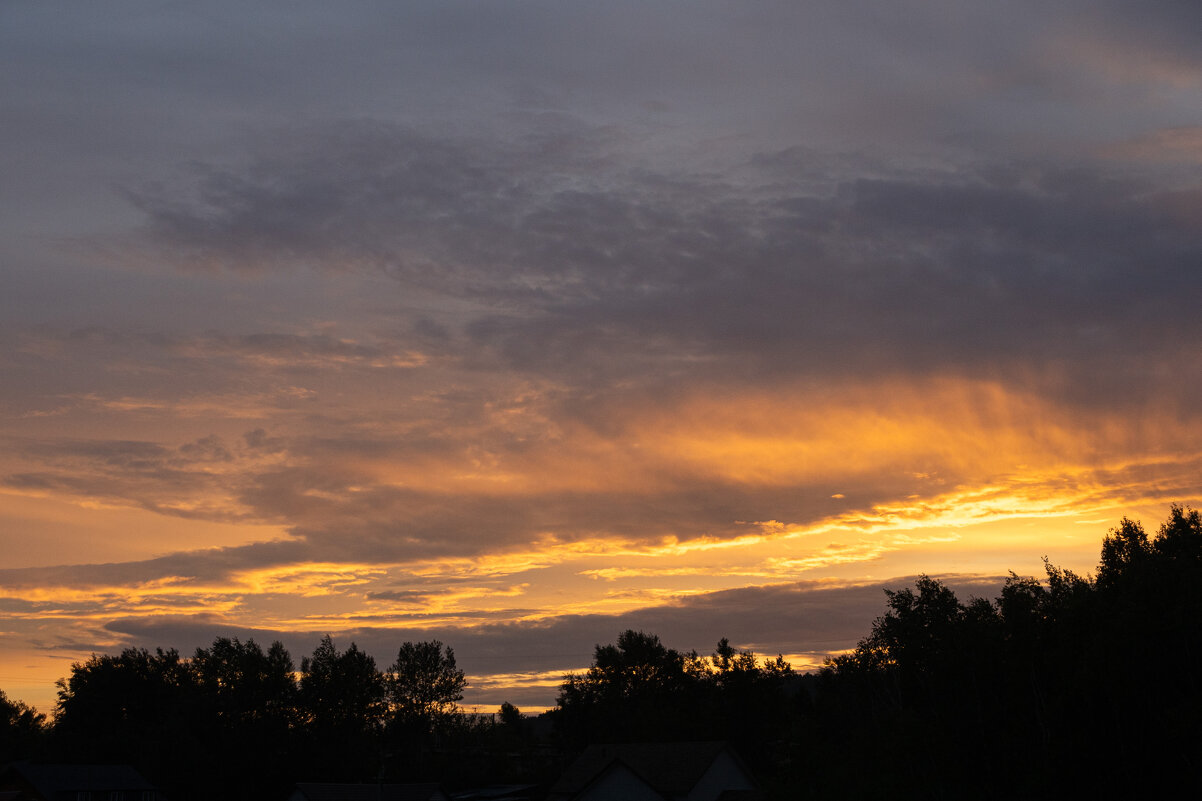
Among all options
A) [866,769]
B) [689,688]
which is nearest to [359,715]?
[689,688]

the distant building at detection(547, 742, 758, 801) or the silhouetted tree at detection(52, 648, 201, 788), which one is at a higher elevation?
the silhouetted tree at detection(52, 648, 201, 788)

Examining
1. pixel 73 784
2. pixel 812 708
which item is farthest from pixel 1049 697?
pixel 73 784

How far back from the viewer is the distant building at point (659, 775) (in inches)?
3268

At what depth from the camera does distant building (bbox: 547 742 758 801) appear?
272ft

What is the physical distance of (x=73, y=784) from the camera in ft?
313

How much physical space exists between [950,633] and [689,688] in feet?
268

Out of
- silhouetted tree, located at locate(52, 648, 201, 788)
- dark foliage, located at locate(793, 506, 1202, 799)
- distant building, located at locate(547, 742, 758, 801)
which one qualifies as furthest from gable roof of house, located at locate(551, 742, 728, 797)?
silhouetted tree, located at locate(52, 648, 201, 788)

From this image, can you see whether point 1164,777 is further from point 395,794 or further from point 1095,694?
point 395,794

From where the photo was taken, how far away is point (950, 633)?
54938mm

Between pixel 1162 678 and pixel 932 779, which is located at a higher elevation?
pixel 1162 678

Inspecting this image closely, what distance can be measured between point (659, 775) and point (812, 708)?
107ft

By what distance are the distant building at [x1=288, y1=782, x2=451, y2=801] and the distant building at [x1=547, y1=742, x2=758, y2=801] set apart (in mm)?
11578

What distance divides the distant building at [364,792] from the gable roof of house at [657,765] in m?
11.6

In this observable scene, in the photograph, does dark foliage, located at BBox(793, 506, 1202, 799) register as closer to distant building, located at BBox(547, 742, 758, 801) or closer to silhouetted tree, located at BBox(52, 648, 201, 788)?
distant building, located at BBox(547, 742, 758, 801)
